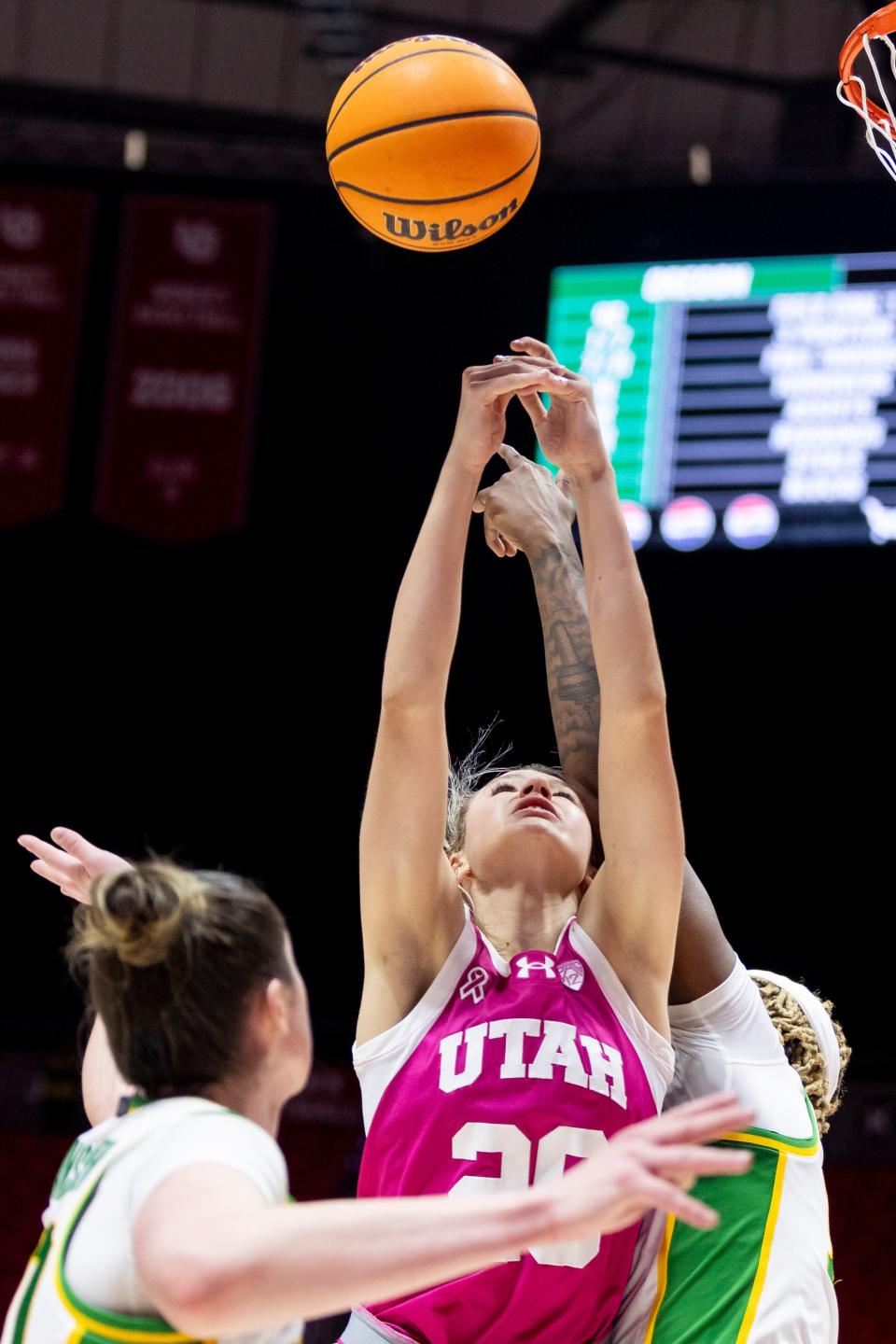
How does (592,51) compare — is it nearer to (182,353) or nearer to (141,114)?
(141,114)

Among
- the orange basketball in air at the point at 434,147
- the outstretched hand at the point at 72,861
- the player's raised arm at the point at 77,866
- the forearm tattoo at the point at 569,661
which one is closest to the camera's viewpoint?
the player's raised arm at the point at 77,866

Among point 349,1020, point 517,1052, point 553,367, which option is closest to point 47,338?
point 349,1020

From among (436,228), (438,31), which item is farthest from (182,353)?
(436,228)

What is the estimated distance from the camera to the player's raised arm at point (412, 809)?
8.25 feet

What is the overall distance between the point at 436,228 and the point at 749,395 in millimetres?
3402

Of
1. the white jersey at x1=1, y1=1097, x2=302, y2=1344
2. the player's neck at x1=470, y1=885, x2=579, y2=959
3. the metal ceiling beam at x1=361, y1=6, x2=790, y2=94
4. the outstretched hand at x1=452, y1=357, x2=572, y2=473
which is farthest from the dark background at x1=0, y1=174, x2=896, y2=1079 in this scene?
the white jersey at x1=1, y1=1097, x2=302, y2=1344

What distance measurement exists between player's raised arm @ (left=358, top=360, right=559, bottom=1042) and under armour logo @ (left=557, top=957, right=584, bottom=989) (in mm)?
178

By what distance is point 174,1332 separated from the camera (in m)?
1.59

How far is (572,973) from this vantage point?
254 cm

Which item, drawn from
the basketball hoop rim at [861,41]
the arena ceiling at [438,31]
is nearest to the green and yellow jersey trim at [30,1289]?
the basketball hoop rim at [861,41]

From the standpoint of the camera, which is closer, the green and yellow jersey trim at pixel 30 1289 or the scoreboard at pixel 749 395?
the green and yellow jersey trim at pixel 30 1289

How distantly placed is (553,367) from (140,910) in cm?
138

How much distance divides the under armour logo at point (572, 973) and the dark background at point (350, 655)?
4630mm

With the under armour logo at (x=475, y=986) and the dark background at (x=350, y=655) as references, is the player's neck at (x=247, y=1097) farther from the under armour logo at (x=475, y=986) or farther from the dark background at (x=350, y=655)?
the dark background at (x=350, y=655)
